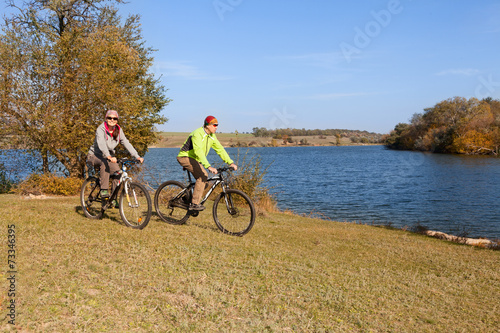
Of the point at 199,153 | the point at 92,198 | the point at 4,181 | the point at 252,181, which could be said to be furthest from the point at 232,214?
the point at 4,181

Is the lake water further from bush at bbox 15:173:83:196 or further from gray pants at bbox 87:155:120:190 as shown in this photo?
gray pants at bbox 87:155:120:190

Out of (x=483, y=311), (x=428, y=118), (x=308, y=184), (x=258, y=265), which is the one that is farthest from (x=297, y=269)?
(x=428, y=118)

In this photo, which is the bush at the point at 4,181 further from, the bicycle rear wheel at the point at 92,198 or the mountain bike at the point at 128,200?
the mountain bike at the point at 128,200

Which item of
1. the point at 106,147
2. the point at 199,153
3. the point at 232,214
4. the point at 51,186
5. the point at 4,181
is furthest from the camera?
the point at 4,181

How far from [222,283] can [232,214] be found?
3160mm

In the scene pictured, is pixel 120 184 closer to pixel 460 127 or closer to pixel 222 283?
pixel 222 283

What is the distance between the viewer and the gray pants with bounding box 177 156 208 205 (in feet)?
26.8

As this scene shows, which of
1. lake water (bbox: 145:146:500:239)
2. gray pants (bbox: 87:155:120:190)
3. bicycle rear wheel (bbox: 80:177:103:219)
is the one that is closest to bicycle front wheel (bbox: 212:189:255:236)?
gray pants (bbox: 87:155:120:190)

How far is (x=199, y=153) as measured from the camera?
779cm

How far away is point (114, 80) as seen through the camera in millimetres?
16703

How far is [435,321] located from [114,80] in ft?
51.4

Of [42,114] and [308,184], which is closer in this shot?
[42,114]

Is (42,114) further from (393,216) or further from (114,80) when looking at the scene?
(393,216)

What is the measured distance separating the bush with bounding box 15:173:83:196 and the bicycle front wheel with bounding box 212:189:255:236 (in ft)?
32.4
